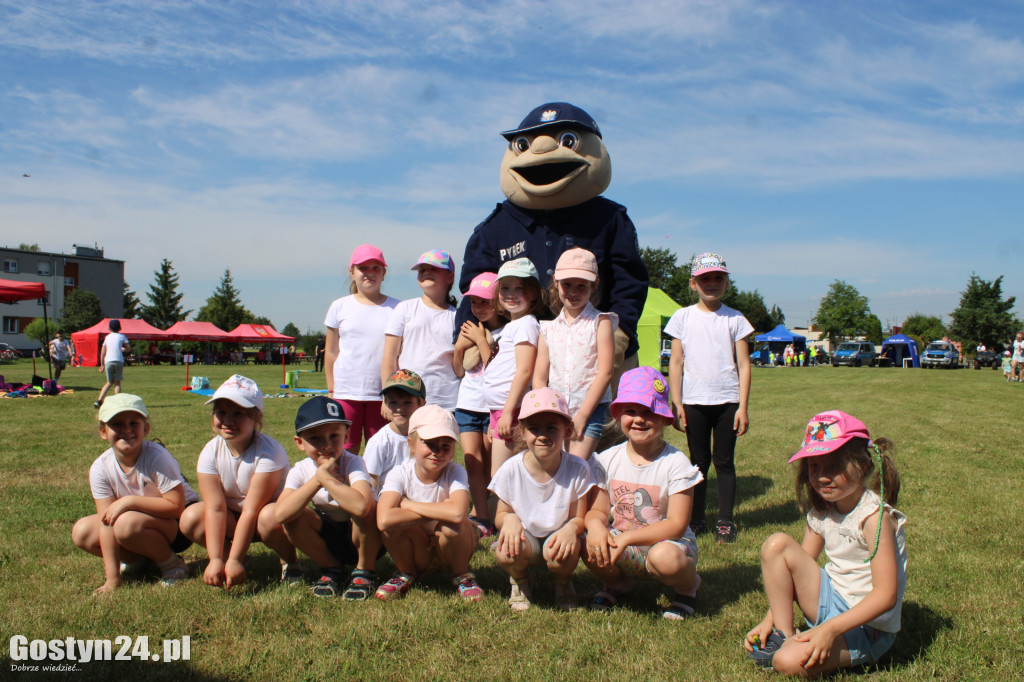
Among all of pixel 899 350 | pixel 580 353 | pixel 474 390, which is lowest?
pixel 474 390

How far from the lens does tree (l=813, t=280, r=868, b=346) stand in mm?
70750

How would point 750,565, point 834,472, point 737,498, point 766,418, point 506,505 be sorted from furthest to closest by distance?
point 766,418
point 737,498
point 750,565
point 506,505
point 834,472

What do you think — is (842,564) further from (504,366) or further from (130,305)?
(130,305)

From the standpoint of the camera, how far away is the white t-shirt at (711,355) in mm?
4816

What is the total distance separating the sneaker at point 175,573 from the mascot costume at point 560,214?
2211 millimetres

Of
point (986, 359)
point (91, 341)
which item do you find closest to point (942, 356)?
point (986, 359)

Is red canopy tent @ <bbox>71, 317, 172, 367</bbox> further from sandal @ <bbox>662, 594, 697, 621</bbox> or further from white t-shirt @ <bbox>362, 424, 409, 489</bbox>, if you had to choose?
sandal @ <bbox>662, 594, 697, 621</bbox>

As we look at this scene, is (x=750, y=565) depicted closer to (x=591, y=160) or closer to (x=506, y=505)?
(x=506, y=505)

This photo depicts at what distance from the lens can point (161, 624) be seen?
314 centimetres

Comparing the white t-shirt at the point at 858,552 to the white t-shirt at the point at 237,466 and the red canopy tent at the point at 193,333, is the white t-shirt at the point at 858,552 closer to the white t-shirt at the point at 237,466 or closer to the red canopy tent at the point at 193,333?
the white t-shirt at the point at 237,466

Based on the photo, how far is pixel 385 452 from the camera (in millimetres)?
3957

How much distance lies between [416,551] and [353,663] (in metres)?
0.88

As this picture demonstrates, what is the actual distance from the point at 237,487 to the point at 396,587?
1.06 meters

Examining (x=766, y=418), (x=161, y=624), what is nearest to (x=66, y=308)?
(x=766, y=418)
